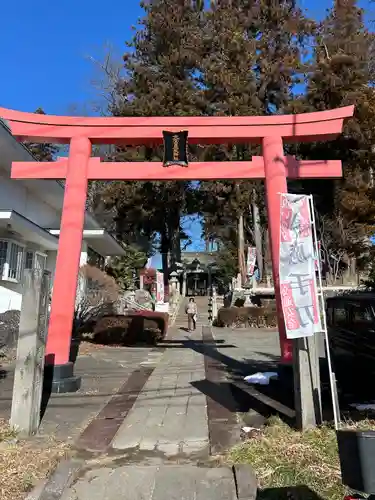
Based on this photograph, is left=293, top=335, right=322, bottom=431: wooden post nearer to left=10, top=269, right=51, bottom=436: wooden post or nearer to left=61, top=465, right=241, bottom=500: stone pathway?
left=61, top=465, right=241, bottom=500: stone pathway

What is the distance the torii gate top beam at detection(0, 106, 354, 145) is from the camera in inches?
364

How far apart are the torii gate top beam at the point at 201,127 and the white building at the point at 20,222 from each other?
1.92 m

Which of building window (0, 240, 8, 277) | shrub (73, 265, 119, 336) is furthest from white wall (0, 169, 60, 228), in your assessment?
shrub (73, 265, 119, 336)

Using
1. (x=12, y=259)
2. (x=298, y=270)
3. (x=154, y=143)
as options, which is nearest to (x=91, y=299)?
(x=12, y=259)

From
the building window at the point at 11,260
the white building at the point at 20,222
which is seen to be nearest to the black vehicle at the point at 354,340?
the white building at the point at 20,222

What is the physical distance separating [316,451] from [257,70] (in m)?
31.5

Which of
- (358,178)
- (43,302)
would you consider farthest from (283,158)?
(358,178)

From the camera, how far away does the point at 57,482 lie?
13.4ft

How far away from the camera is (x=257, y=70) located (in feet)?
106

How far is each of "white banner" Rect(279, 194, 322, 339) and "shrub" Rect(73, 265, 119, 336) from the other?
36.8 feet

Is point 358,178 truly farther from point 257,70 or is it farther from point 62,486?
point 62,486

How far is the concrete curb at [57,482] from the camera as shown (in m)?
3.85

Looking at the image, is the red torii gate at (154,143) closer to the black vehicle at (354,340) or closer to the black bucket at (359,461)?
the black vehicle at (354,340)

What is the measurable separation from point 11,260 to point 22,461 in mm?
10378
